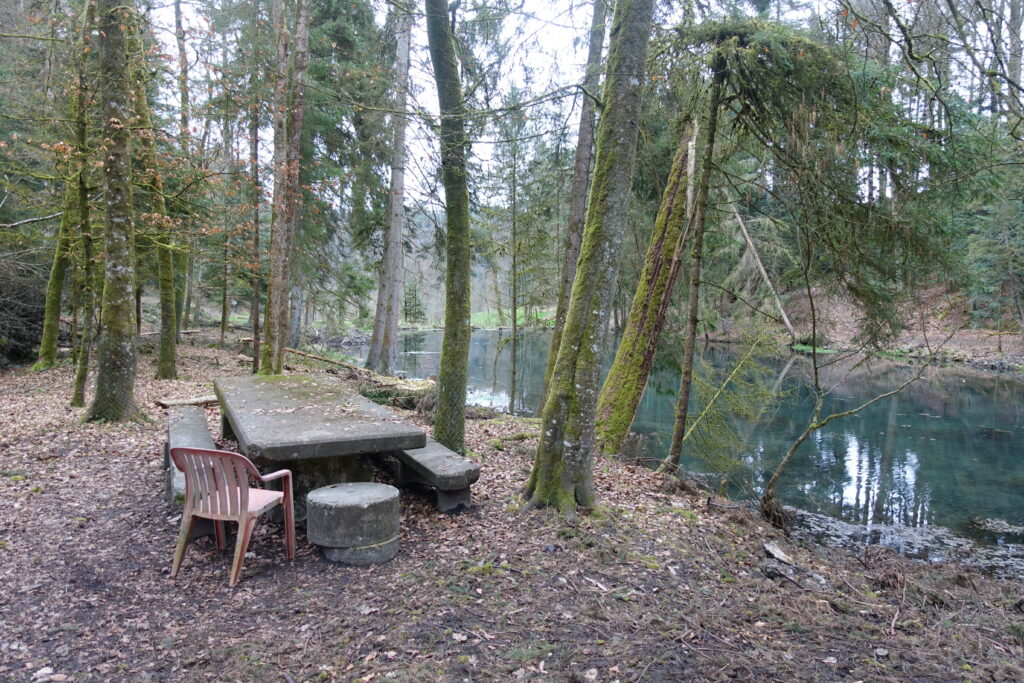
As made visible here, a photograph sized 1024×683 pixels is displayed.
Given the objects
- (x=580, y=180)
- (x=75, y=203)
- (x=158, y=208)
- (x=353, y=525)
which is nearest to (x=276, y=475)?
(x=353, y=525)

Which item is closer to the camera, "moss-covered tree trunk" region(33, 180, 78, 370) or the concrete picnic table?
the concrete picnic table

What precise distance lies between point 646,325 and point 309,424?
5.42 m

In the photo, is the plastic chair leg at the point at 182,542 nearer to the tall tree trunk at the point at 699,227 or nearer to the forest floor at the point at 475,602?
the forest floor at the point at 475,602

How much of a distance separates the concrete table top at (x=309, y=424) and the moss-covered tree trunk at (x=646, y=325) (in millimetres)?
3900

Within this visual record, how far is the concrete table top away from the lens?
12.1ft

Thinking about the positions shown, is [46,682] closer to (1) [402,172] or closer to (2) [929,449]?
(1) [402,172]

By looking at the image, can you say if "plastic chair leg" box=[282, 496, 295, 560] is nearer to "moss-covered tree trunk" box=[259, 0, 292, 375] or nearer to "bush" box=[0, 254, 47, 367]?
"moss-covered tree trunk" box=[259, 0, 292, 375]

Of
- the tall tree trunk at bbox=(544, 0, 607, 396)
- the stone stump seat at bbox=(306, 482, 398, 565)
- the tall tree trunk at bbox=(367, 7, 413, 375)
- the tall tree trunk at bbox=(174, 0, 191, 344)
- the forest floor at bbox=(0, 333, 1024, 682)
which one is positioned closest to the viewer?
the forest floor at bbox=(0, 333, 1024, 682)

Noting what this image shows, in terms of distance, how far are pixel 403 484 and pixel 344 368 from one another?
9431 mm

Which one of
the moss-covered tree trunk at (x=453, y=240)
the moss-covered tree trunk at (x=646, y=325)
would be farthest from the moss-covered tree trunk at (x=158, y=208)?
the moss-covered tree trunk at (x=646, y=325)

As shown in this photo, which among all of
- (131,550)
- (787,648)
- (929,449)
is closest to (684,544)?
(787,648)

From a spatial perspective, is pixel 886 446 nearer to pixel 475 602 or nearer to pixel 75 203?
pixel 475 602

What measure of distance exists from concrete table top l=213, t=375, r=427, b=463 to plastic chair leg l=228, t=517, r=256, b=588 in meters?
0.41

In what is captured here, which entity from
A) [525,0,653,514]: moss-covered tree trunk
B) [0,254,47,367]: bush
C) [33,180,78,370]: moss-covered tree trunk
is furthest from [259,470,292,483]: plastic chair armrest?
[0,254,47,367]: bush
